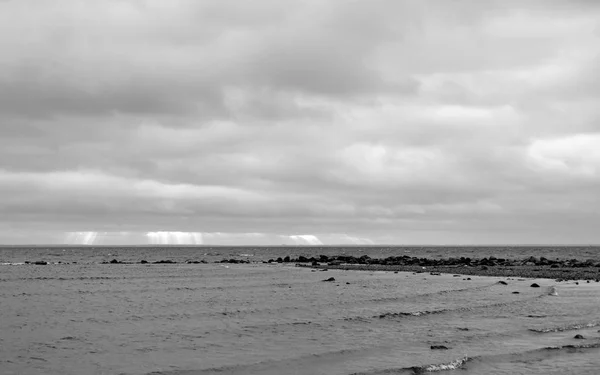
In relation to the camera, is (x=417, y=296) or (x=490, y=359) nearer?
(x=490, y=359)

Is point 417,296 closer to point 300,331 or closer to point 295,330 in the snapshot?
point 295,330

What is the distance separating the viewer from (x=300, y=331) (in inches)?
1048

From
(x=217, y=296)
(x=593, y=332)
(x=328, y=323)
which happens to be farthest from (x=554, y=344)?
(x=217, y=296)

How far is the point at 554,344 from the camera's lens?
23.4m

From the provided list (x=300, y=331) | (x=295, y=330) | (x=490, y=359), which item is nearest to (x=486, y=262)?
(x=295, y=330)

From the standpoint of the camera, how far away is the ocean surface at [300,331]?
20125 millimetres

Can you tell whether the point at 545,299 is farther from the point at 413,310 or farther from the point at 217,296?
the point at 217,296

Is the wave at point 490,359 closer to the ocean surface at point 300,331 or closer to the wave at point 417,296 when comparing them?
the ocean surface at point 300,331

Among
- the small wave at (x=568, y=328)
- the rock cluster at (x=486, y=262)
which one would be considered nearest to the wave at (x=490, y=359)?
the small wave at (x=568, y=328)

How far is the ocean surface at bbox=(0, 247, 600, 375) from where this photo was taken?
20.1 m

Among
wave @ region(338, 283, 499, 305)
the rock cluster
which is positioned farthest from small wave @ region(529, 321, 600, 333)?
the rock cluster

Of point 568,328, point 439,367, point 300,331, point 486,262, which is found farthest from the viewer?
point 486,262

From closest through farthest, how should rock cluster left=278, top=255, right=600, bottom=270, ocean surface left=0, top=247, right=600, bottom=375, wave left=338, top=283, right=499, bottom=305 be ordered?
ocean surface left=0, top=247, right=600, bottom=375, wave left=338, top=283, right=499, bottom=305, rock cluster left=278, top=255, right=600, bottom=270

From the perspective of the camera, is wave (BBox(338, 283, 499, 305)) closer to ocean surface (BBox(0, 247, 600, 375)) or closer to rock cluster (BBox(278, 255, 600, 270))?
ocean surface (BBox(0, 247, 600, 375))
